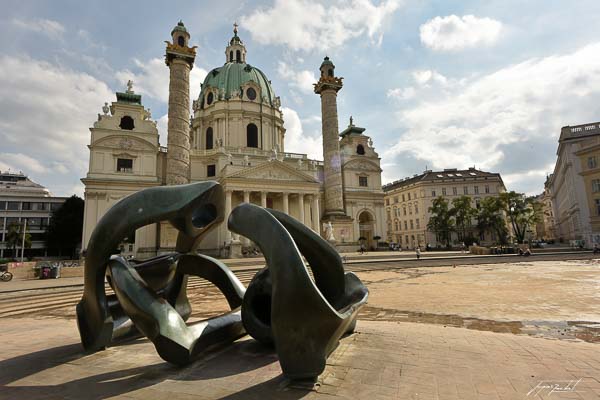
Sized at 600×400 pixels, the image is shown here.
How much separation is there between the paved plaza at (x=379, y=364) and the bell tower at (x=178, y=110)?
2703cm

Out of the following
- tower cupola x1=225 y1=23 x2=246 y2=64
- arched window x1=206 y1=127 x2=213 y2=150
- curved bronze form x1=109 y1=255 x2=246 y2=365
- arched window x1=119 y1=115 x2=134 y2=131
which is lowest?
curved bronze form x1=109 y1=255 x2=246 y2=365

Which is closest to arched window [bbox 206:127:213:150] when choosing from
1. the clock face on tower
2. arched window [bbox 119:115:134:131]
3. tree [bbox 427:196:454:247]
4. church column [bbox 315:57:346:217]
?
the clock face on tower

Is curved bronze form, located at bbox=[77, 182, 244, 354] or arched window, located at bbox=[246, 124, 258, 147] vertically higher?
arched window, located at bbox=[246, 124, 258, 147]

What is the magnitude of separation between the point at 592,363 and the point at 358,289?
3.31 metres

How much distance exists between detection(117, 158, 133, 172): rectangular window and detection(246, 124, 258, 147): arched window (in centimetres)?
1780

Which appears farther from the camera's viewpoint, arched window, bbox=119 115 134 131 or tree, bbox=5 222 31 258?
tree, bbox=5 222 31 258

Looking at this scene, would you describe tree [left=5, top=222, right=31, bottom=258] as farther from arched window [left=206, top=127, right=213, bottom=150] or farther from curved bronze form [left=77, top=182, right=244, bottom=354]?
curved bronze form [left=77, top=182, right=244, bottom=354]

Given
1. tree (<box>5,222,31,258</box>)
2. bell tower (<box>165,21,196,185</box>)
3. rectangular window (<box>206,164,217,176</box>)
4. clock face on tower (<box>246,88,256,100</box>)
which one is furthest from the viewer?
clock face on tower (<box>246,88,256,100</box>)

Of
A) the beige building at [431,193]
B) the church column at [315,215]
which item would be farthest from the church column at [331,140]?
the beige building at [431,193]

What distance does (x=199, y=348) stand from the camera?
4867mm

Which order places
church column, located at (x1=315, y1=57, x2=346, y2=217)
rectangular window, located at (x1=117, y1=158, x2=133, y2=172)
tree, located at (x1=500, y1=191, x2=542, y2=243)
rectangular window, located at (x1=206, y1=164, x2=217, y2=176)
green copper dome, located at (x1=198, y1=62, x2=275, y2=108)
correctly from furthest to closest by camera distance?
green copper dome, located at (x1=198, y1=62, x2=275, y2=108) < tree, located at (x1=500, y1=191, x2=542, y2=243) < rectangular window, located at (x1=206, y1=164, x2=217, y2=176) < church column, located at (x1=315, y1=57, x2=346, y2=217) < rectangular window, located at (x1=117, y1=158, x2=133, y2=172)

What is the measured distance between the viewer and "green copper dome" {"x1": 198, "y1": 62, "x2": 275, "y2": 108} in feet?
177

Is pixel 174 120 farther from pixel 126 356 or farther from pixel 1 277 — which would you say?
pixel 126 356

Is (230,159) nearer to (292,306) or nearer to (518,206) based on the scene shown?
(292,306)
